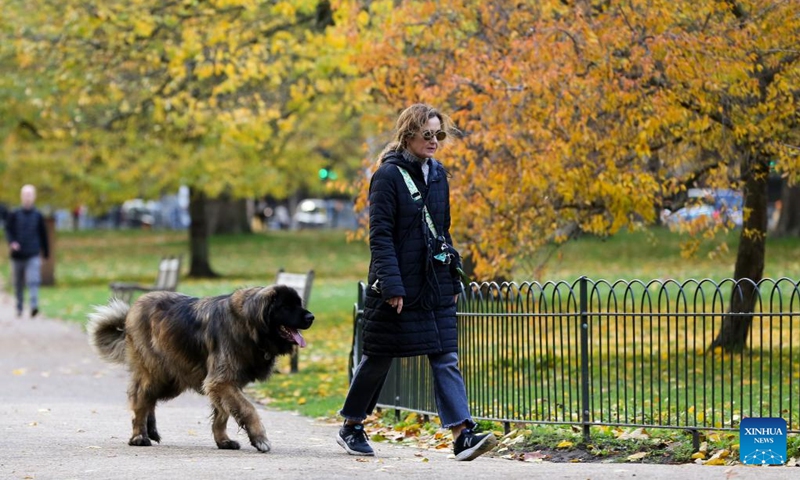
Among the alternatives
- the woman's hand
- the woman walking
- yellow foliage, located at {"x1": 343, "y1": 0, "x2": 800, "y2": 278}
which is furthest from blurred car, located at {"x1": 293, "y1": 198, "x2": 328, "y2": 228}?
the woman's hand

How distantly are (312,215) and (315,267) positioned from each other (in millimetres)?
36668

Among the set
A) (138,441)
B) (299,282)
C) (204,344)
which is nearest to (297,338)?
(204,344)

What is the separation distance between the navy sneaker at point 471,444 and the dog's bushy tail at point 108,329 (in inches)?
112

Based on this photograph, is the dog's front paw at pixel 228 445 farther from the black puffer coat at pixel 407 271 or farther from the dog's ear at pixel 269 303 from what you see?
the black puffer coat at pixel 407 271

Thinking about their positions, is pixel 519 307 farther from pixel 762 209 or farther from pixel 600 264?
pixel 600 264

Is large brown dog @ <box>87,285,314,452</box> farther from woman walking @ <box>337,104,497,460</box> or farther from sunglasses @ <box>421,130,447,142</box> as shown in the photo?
sunglasses @ <box>421,130,447,142</box>

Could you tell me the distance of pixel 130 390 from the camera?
9430mm

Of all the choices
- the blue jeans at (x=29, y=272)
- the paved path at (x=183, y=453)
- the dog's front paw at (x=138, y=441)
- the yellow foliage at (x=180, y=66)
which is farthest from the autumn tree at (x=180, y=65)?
the dog's front paw at (x=138, y=441)

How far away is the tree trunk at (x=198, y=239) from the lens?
36.3 metres

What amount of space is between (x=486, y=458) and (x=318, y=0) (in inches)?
416

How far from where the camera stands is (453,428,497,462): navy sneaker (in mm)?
7961

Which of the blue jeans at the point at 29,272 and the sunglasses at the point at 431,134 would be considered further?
the blue jeans at the point at 29,272

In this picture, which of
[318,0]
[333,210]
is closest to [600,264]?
[318,0]

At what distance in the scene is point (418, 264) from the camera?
26.2 ft
